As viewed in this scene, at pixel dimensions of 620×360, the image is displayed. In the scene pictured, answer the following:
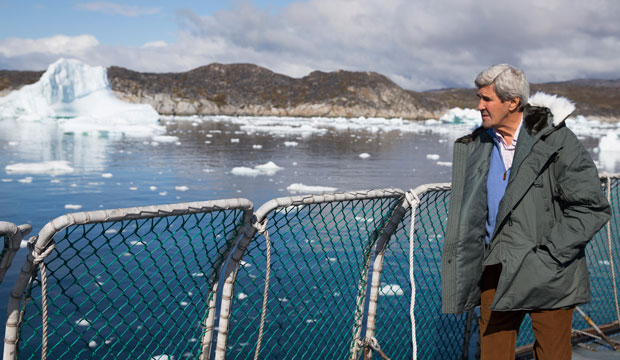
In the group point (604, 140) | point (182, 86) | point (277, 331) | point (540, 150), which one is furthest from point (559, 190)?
point (182, 86)

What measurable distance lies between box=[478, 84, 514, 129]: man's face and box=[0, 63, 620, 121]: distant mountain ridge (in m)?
114

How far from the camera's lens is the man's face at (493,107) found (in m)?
2.36

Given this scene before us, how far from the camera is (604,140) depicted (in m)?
29.4

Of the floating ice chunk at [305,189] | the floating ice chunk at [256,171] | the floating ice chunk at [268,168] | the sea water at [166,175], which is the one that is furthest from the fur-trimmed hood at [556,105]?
the floating ice chunk at [268,168]

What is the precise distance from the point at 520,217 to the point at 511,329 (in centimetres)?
69

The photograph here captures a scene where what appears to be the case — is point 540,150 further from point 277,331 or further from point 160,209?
point 277,331

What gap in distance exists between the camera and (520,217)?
232cm

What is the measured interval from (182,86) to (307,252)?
12603cm

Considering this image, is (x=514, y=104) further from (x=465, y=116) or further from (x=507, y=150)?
(x=465, y=116)

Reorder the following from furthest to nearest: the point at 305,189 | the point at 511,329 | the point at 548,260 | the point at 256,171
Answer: the point at 256,171
the point at 305,189
the point at 511,329
the point at 548,260

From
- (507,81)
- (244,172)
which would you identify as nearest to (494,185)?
(507,81)

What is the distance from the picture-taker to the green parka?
7.10 feet

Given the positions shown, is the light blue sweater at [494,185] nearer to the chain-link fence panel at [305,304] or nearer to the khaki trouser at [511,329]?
the khaki trouser at [511,329]

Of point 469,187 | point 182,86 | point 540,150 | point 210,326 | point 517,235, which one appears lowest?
point 210,326
